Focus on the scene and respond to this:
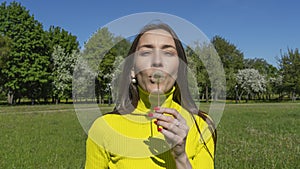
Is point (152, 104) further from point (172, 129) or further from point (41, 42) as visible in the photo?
point (41, 42)

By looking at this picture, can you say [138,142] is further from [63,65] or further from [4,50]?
[4,50]

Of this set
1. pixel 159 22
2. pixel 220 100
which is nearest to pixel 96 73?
pixel 159 22

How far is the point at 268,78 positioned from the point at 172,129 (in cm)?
8831

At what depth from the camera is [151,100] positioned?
174 centimetres

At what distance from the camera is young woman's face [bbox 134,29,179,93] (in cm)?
167

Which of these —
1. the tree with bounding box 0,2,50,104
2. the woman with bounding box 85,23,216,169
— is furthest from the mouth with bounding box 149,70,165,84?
the tree with bounding box 0,2,50,104

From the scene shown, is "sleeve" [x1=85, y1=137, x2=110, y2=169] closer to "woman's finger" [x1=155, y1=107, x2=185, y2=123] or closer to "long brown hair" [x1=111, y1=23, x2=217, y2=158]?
"long brown hair" [x1=111, y1=23, x2=217, y2=158]

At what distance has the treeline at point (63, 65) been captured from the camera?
1.42 meters

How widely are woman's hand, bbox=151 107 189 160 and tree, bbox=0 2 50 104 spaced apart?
57039 mm

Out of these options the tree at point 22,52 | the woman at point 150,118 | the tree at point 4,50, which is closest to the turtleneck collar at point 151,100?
the woman at point 150,118

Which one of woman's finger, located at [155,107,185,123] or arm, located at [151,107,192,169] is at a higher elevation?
woman's finger, located at [155,107,185,123]

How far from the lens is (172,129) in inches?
56.7

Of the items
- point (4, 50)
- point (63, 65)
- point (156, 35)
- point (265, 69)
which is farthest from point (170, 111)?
point (265, 69)

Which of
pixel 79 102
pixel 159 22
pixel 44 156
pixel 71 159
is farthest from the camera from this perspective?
pixel 44 156
